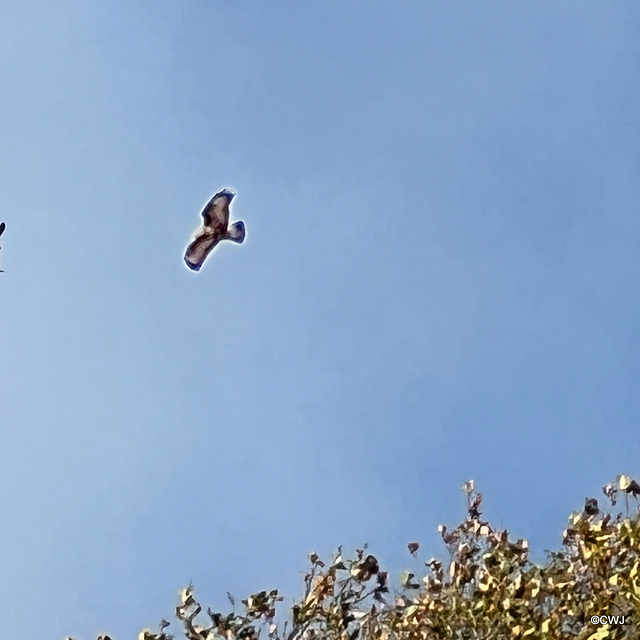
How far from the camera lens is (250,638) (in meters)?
18.5

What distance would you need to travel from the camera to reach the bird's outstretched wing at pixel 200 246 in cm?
1938

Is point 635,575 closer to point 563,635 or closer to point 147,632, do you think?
point 563,635

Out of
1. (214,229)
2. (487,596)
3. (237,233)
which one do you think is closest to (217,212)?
(214,229)

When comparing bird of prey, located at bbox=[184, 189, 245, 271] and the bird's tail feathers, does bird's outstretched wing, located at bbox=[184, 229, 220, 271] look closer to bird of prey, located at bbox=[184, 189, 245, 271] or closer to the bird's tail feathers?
bird of prey, located at bbox=[184, 189, 245, 271]

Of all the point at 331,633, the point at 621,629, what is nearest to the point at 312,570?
the point at 331,633

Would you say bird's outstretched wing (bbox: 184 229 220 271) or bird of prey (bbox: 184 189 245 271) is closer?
bird's outstretched wing (bbox: 184 229 220 271)

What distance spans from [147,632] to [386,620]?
424 centimetres

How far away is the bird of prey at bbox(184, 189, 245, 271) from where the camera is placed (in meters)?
19.6

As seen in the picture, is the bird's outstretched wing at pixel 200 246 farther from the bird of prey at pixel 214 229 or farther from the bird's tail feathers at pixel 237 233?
the bird's tail feathers at pixel 237 233

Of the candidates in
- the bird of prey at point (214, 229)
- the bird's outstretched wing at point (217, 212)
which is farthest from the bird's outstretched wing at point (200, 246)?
the bird's outstretched wing at point (217, 212)

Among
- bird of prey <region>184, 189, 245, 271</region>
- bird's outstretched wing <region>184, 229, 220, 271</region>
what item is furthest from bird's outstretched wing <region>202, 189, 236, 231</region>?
bird's outstretched wing <region>184, 229, 220, 271</region>

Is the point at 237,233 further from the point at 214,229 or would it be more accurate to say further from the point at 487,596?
the point at 487,596

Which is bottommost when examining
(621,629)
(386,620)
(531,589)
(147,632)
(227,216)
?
(621,629)

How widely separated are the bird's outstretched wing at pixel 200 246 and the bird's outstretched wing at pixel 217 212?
0.66 feet
